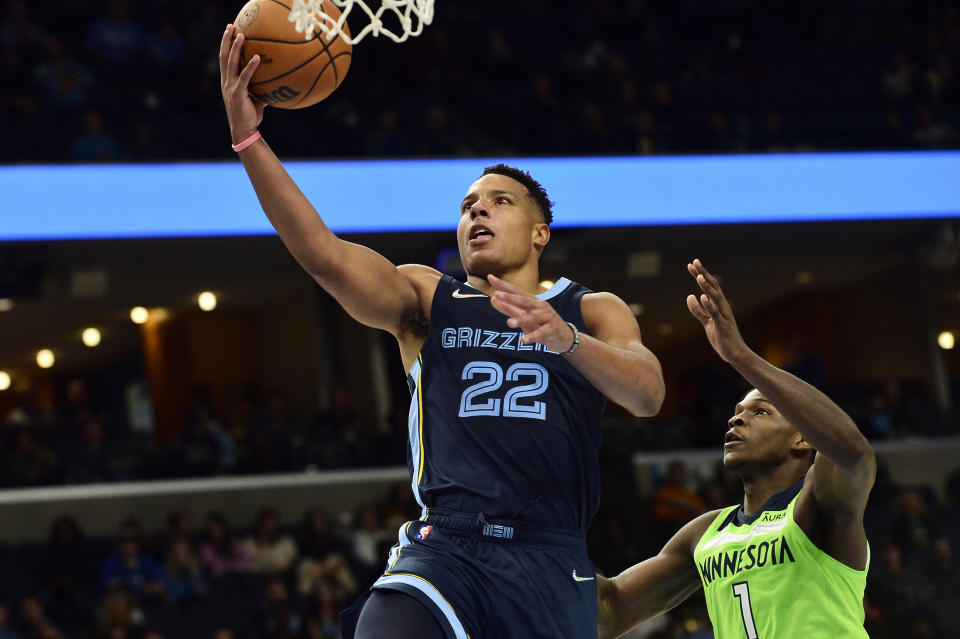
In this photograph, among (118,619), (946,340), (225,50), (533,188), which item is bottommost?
(118,619)

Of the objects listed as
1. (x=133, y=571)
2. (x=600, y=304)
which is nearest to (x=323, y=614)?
(x=133, y=571)

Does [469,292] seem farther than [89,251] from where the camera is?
No

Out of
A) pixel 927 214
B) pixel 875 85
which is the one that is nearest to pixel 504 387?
pixel 927 214

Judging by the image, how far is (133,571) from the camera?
981cm

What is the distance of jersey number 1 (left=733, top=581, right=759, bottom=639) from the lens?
372 cm

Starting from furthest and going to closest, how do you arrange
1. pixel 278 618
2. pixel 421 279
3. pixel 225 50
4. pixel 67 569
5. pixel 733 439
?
pixel 67 569
pixel 278 618
pixel 733 439
pixel 421 279
pixel 225 50

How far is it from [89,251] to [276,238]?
185cm

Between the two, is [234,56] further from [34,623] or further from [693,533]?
[34,623]

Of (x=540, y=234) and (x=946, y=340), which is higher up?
(x=946, y=340)

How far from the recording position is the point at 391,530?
35.9 ft

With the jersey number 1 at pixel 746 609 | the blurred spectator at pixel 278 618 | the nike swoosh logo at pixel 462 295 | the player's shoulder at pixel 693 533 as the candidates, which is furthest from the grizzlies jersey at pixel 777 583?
the blurred spectator at pixel 278 618

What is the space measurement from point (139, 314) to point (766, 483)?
13460 millimetres

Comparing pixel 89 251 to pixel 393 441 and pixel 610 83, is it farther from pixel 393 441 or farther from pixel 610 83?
pixel 610 83

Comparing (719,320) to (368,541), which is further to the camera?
(368,541)
